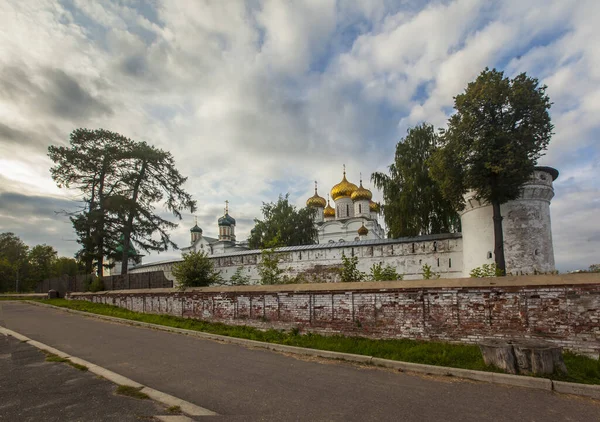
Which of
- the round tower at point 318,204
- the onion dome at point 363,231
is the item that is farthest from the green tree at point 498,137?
the round tower at point 318,204

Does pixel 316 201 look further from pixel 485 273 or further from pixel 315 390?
pixel 315 390

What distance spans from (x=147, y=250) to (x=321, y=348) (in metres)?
23.4

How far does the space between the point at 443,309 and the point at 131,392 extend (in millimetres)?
6428

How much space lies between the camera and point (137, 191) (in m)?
28.2

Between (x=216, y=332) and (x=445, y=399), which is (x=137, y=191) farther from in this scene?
(x=445, y=399)

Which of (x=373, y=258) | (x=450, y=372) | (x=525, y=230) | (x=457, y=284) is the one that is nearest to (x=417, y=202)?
(x=373, y=258)

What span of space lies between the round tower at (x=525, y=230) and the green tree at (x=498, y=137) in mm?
1783

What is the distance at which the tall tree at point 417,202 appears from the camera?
27844 millimetres

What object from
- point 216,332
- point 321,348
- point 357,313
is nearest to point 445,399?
point 321,348

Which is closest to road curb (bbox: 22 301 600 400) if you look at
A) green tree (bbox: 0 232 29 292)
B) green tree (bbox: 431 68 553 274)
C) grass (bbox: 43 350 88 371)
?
grass (bbox: 43 350 88 371)

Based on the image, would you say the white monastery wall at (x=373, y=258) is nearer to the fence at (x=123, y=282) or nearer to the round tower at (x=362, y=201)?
the fence at (x=123, y=282)

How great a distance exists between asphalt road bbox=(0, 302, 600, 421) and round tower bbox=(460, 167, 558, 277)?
15703 mm

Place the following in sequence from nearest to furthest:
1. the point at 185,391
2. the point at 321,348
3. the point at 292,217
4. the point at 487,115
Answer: the point at 185,391 < the point at 321,348 < the point at 487,115 < the point at 292,217

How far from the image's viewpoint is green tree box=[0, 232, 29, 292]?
53.7 metres
